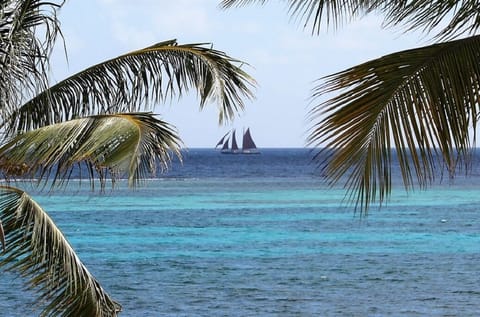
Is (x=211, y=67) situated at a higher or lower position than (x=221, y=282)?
higher

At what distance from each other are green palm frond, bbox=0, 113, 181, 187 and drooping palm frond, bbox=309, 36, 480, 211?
2.78 metres

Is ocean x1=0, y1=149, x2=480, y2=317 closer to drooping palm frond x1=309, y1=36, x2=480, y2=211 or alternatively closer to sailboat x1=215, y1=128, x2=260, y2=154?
drooping palm frond x1=309, y1=36, x2=480, y2=211

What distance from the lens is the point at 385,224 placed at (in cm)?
3491

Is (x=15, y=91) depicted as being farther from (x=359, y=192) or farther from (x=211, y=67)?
(x=359, y=192)

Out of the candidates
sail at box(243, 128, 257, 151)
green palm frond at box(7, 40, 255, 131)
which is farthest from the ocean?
sail at box(243, 128, 257, 151)

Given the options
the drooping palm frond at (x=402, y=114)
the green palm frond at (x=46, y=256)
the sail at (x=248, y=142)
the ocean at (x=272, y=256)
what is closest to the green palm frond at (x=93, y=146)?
the green palm frond at (x=46, y=256)

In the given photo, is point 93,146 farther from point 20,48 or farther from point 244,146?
point 244,146

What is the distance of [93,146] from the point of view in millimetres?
6621

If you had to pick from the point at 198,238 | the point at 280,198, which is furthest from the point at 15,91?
the point at 280,198

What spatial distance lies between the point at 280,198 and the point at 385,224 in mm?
13550

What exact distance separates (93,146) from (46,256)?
Result: 1.09 meters

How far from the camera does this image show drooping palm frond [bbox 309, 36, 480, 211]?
384cm

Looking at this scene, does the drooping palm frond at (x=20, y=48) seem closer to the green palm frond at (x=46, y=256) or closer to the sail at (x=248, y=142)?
the green palm frond at (x=46, y=256)

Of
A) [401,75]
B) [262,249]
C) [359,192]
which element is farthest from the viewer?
[262,249]
